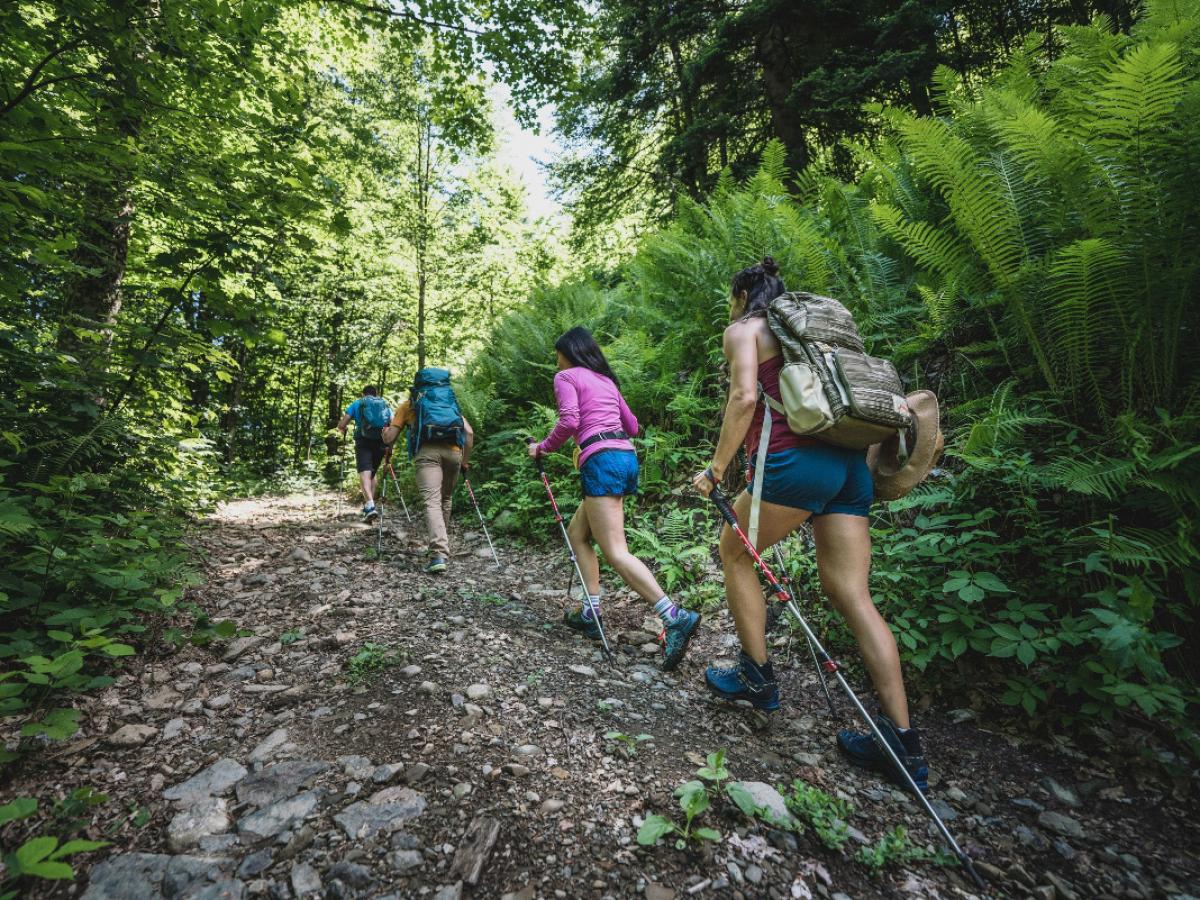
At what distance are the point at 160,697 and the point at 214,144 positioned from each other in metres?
4.26

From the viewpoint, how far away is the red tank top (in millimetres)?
2345

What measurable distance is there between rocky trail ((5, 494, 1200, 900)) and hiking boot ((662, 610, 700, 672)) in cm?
14

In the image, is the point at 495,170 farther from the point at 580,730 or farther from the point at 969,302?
the point at 580,730

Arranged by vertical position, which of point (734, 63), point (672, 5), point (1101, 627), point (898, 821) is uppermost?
point (672, 5)

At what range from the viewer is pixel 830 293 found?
502 centimetres

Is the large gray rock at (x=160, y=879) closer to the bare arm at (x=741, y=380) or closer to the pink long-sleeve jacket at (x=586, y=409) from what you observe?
the bare arm at (x=741, y=380)

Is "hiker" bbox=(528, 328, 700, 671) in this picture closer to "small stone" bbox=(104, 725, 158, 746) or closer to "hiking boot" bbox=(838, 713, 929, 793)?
"hiking boot" bbox=(838, 713, 929, 793)

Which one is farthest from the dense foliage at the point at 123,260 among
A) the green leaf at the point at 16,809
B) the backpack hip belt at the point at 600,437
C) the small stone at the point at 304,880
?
the backpack hip belt at the point at 600,437

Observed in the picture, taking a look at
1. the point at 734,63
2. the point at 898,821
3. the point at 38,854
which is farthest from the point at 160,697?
the point at 734,63

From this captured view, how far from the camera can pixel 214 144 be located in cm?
420

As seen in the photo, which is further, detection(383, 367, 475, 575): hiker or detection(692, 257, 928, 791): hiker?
detection(383, 367, 475, 575): hiker

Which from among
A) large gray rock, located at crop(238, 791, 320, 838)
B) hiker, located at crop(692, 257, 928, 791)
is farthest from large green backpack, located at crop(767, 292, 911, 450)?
large gray rock, located at crop(238, 791, 320, 838)

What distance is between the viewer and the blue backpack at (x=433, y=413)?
550 centimetres

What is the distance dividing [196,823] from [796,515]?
2699 millimetres
